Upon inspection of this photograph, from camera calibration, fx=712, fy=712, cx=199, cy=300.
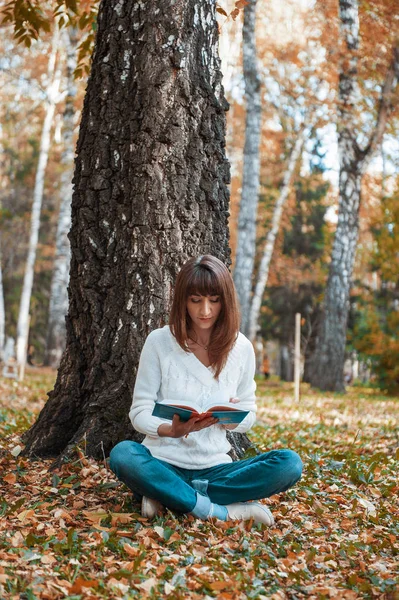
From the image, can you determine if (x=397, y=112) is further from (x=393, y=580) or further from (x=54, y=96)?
(x=393, y=580)

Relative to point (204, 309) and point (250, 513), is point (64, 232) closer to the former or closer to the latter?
point (204, 309)

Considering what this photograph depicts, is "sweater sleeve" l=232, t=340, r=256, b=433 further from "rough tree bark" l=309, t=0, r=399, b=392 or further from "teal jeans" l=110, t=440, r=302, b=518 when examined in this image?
"rough tree bark" l=309, t=0, r=399, b=392

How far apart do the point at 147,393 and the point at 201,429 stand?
1.02 ft

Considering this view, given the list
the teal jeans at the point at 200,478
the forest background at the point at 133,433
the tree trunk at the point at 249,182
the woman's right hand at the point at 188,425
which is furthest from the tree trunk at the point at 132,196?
the tree trunk at the point at 249,182

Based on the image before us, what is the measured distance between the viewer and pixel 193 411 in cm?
291

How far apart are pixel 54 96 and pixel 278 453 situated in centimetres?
1384

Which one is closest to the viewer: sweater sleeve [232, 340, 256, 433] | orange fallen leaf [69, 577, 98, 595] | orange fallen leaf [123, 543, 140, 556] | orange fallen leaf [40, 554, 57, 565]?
orange fallen leaf [69, 577, 98, 595]

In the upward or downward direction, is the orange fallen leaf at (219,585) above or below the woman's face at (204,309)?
below

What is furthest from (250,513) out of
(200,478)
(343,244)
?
(343,244)

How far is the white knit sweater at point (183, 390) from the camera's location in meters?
3.38

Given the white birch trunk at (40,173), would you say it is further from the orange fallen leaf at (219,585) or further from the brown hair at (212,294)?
the orange fallen leaf at (219,585)

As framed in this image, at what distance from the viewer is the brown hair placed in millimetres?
3311

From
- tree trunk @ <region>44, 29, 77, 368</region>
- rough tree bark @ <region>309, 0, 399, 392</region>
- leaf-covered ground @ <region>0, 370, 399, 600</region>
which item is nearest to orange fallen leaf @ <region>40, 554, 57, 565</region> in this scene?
leaf-covered ground @ <region>0, 370, 399, 600</region>

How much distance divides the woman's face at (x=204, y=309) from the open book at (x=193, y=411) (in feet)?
1.62
